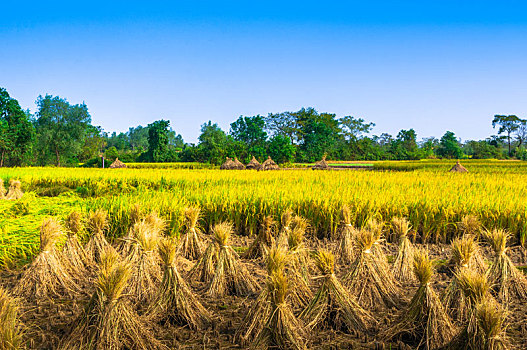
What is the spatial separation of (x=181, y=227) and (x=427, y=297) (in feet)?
11.5

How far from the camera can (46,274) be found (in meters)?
2.94

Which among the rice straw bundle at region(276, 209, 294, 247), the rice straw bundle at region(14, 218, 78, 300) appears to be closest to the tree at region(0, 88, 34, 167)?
the rice straw bundle at region(14, 218, 78, 300)

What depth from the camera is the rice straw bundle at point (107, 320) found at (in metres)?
1.95

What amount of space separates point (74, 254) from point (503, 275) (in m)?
3.99

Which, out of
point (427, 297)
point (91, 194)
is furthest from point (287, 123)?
point (427, 297)

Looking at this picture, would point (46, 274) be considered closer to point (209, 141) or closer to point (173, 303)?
point (173, 303)

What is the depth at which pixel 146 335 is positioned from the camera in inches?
84.0

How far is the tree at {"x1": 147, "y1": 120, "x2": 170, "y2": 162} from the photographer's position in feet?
106

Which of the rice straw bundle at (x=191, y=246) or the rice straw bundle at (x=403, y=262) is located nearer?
the rice straw bundle at (x=403, y=262)

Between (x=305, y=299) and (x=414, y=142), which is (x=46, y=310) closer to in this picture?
(x=305, y=299)

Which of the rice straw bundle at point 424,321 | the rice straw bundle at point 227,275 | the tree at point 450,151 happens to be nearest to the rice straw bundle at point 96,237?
the rice straw bundle at point 227,275

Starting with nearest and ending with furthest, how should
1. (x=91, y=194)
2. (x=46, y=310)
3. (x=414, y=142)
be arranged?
1. (x=46, y=310)
2. (x=91, y=194)
3. (x=414, y=142)

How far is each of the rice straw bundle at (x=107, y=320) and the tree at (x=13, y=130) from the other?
27740 mm

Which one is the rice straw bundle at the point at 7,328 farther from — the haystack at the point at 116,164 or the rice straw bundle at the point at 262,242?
the haystack at the point at 116,164
